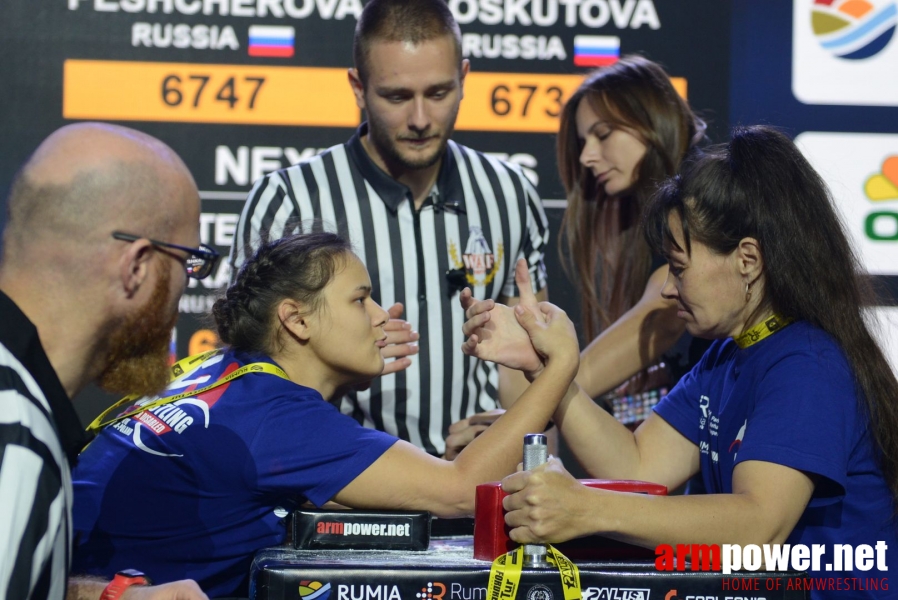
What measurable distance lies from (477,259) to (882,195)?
1701mm

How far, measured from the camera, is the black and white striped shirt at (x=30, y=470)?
1056 mm

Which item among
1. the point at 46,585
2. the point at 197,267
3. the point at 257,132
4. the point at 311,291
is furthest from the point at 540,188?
the point at 46,585

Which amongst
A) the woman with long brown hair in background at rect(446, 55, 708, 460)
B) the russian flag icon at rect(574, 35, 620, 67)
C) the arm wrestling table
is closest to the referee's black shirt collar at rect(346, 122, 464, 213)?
the woman with long brown hair in background at rect(446, 55, 708, 460)

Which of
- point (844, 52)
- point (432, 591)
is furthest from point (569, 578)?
point (844, 52)

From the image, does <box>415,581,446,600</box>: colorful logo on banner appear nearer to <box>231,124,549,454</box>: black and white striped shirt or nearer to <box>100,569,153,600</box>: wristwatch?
<box>100,569,153,600</box>: wristwatch

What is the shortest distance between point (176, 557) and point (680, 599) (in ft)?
2.92

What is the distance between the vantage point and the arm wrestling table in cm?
129

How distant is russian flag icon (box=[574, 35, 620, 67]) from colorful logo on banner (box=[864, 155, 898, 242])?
1041 millimetres

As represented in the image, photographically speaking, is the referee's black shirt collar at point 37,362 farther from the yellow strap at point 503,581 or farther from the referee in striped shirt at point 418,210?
the referee in striped shirt at point 418,210

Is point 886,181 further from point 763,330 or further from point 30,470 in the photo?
point 30,470

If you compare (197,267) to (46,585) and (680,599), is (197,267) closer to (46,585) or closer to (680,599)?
(46,585)

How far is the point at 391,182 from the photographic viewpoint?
110 inches

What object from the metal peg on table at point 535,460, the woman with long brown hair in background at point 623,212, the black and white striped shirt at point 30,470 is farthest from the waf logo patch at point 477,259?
the black and white striped shirt at point 30,470

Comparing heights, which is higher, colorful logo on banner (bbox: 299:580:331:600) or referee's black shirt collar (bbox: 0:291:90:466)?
referee's black shirt collar (bbox: 0:291:90:466)
